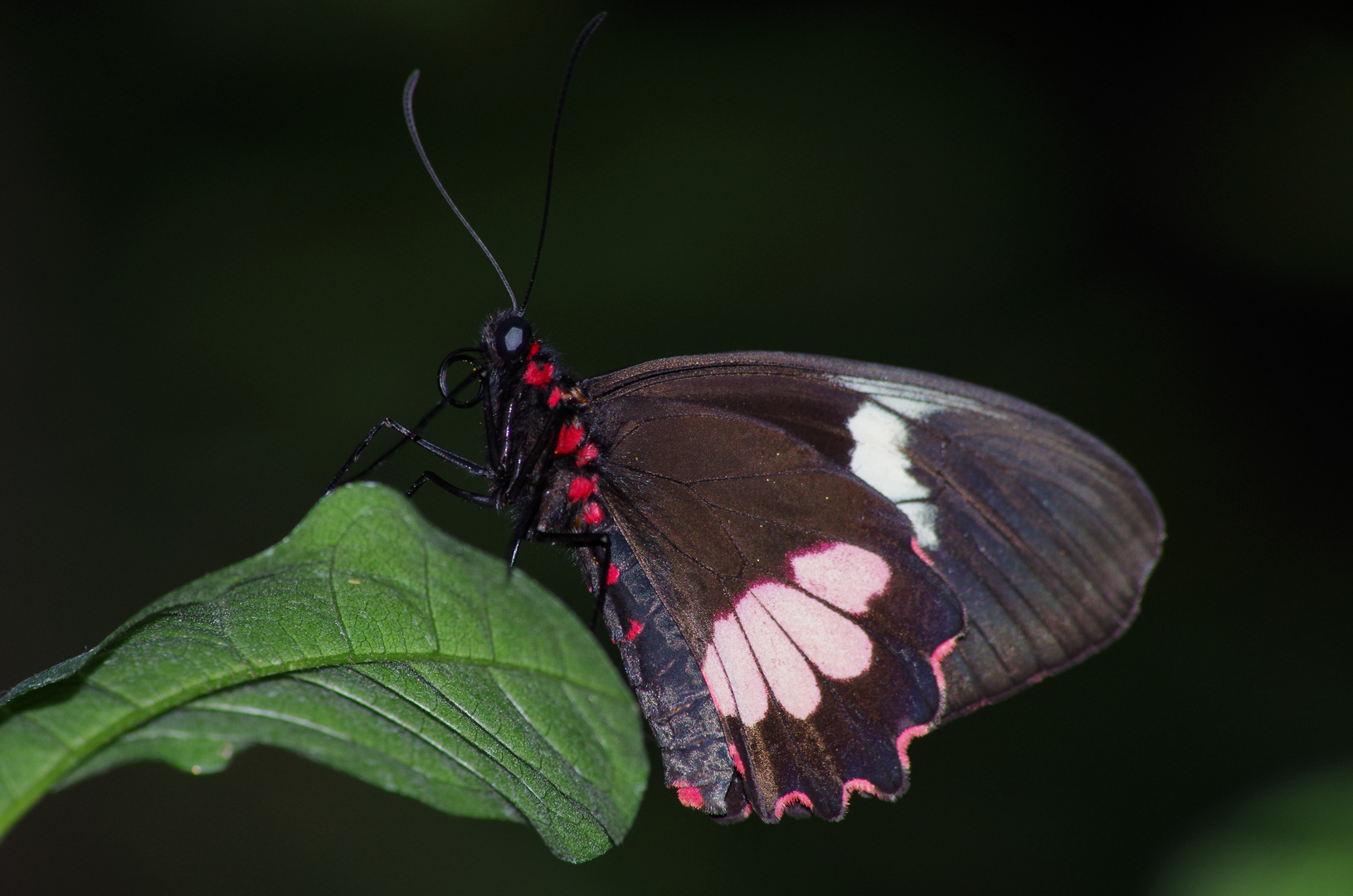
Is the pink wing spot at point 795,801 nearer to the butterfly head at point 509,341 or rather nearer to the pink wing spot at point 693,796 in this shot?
the pink wing spot at point 693,796

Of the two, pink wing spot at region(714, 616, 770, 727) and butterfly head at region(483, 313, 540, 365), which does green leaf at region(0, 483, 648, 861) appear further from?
butterfly head at region(483, 313, 540, 365)

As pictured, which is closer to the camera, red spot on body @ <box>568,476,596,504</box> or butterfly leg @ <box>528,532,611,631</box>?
butterfly leg @ <box>528,532,611,631</box>

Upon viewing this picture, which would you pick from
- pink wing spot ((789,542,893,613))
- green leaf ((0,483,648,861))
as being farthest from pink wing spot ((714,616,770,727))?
green leaf ((0,483,648,861))

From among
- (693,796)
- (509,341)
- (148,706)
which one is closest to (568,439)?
(509,341)

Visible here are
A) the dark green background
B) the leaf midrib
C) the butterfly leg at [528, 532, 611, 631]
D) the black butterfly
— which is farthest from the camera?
the dark green background

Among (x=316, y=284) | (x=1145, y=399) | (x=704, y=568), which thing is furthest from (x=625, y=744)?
(x=1145, y=399)

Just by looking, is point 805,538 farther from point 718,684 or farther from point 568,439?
point 568,439

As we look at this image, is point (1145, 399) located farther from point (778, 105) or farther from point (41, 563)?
point (41, 563)
